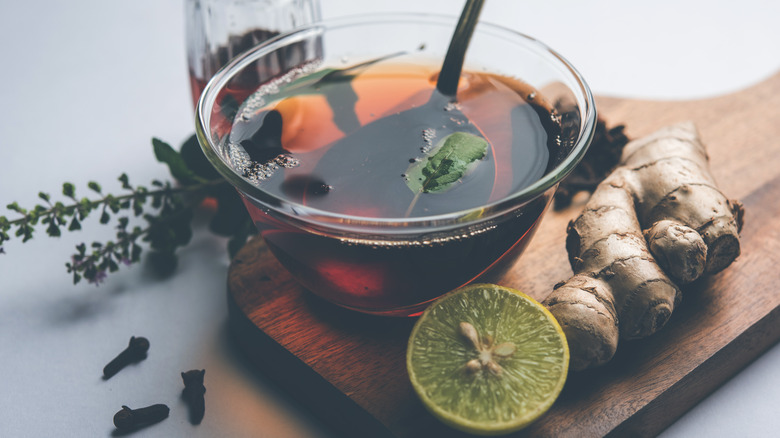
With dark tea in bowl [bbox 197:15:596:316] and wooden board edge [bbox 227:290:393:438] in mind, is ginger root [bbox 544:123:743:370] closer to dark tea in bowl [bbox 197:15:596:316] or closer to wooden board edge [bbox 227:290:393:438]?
dark tea in bowl [bbox 197:15:596:316]

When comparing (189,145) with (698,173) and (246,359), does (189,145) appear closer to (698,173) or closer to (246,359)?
(246,359)

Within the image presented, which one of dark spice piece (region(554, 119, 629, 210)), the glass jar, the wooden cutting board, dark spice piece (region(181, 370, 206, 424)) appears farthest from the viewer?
the glass jar

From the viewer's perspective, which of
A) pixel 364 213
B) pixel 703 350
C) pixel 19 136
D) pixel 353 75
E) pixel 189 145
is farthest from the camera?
pixel 19 136

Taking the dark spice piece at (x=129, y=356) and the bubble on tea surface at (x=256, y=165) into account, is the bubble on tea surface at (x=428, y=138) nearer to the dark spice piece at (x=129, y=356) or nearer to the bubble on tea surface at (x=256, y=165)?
the bubble on tea surface at (x=256, y=165)

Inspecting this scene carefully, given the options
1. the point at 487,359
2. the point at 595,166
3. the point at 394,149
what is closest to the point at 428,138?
the point at 394,149

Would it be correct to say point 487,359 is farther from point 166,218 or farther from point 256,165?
point 166,218

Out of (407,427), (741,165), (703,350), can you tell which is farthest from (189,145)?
(741,165)

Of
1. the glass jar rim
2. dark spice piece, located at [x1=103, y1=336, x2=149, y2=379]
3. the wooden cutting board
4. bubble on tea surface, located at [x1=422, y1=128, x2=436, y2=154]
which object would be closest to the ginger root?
the wooden cutting board
